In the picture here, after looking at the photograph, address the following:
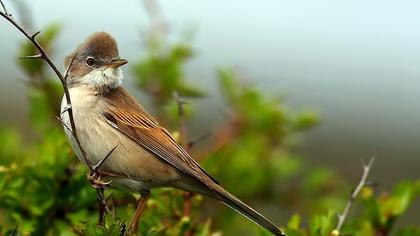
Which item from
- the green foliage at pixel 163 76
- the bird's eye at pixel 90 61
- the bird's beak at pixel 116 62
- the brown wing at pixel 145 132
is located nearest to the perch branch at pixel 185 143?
the brown wing at pixel 145 132

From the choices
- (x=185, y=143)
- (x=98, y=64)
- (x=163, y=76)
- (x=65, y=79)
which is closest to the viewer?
(x=65, y=79)

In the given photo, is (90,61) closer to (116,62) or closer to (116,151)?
(116,62)

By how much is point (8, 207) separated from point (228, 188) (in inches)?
63.7

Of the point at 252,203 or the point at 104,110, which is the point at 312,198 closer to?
the point at 252,203

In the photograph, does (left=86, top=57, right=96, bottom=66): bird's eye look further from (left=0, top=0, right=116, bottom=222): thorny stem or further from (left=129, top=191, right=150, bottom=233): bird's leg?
(left=0, top=0, right=116, bottom=222): thorny stem

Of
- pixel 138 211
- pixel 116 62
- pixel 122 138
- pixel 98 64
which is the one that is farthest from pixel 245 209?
pixel 98 64

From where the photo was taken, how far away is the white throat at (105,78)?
17.7 ft

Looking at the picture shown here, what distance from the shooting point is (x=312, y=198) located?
673cm

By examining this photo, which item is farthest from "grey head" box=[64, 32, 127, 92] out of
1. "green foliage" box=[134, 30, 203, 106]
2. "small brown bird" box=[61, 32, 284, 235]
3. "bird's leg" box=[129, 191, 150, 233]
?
"green foliage" box=[134, 30, 203, 106]

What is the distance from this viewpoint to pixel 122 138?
5219 mm

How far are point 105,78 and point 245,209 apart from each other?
3.68ft

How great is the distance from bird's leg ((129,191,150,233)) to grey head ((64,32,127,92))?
0.66 meters

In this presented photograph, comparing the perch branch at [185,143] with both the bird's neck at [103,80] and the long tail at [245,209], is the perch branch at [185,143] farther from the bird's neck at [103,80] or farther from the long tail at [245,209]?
the bird's neck at [103,80]

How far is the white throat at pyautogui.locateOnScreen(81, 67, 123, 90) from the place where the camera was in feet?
17.7
